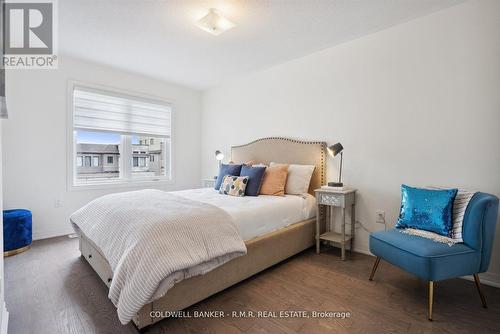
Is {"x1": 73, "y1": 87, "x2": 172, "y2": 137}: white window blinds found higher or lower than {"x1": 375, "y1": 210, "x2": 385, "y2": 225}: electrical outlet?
higher

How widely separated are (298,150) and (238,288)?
6.32 ft

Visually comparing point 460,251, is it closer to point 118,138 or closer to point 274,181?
point 274,181

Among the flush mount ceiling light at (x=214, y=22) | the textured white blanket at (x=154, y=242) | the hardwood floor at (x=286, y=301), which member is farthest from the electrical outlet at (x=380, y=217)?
the flush mount ceiling light at (x=214, y=22)

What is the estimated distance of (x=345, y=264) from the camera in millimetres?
2516

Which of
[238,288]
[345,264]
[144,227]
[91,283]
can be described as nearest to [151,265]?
[144,227]

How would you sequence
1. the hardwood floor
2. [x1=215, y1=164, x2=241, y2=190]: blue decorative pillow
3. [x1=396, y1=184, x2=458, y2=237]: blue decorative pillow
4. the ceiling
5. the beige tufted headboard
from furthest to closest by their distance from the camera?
1. [x1=215, y1=164, x2=241, y2=190]: blue decorative pillow
2. the beige tufted headboard
3. the ceiling
4. [x1=396, y1=184, x2=458, y2=237]: blue decorative pillow
5. the hardwood floor

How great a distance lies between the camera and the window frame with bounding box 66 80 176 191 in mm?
3408

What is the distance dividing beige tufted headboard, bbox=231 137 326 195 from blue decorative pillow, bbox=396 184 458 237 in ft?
3.53

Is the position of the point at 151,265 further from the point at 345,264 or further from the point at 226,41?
the point at 226,41

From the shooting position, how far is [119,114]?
392 cm

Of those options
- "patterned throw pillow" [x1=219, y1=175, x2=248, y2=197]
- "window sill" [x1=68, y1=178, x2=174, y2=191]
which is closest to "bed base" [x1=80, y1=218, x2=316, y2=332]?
"patterned throw pillow" [x1=219, y1=175, x2=248, y2=197]

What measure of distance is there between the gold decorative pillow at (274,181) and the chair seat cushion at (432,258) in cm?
132

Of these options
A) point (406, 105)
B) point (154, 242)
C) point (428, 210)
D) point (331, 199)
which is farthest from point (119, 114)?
point (428, 210)

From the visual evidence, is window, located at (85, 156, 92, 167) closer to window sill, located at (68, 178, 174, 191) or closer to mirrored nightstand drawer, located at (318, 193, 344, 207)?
window sill, located at (68, 178, 174, 191)
